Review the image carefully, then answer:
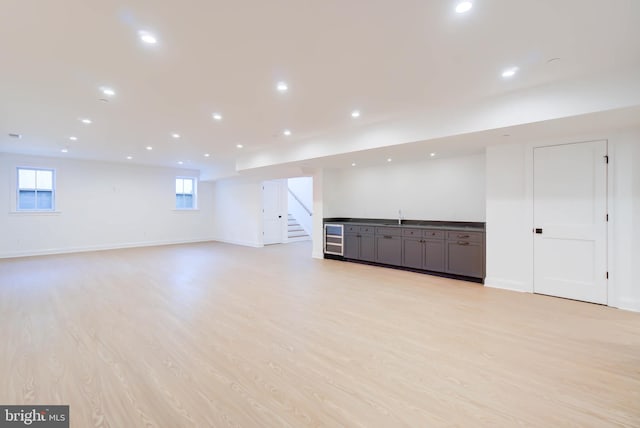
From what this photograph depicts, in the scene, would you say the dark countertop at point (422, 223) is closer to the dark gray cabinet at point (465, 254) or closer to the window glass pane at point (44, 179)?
the dark gray cabinet at point (465, 254)

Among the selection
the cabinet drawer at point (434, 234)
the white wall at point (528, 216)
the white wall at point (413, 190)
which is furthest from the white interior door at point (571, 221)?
the cabinet drawer at point (434, 234)

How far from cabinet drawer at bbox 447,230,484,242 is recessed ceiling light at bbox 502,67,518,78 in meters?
2.58

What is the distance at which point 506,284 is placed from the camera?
4.62 metres

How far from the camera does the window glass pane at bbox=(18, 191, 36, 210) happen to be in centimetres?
777

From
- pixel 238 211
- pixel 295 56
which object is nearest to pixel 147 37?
pixel 295 56

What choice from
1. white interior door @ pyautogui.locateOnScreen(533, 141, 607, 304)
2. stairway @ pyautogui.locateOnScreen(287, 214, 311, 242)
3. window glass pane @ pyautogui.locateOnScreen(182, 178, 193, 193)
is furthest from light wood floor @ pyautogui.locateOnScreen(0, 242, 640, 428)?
window glass pane @ pyautogui.locateOnScreen(182, 178, 193, 193)

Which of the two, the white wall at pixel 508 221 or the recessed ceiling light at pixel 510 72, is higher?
the recessed ceiling light at pixel 510 72

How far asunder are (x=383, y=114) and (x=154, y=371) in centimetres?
412

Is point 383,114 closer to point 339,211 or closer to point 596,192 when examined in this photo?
point 596,192

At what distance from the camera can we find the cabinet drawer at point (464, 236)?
491 cm

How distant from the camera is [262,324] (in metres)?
3.27

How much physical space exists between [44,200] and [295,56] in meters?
9.14

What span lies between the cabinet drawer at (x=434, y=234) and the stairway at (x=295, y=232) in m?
5.96

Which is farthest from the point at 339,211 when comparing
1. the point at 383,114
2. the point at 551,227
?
the point at 551,227
